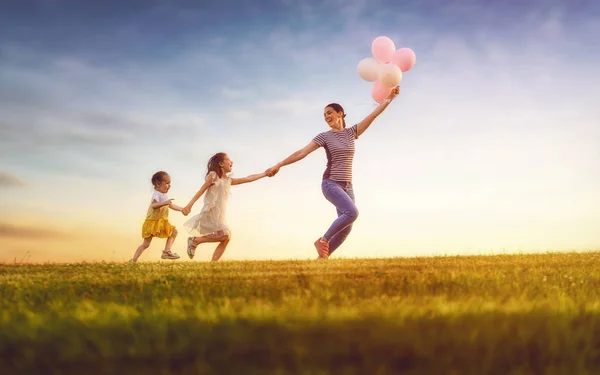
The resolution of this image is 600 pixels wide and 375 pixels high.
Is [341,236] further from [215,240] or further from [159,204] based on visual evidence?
[159,204]

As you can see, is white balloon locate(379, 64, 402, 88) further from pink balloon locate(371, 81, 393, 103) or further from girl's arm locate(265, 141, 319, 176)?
girl's arm locate(265, 141, 319, 176)

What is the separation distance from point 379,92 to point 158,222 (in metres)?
5.79

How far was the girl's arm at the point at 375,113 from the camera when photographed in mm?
11977

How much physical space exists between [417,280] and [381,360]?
3009 mm

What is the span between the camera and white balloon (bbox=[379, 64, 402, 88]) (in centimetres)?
1187

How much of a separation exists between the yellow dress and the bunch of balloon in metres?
5.33

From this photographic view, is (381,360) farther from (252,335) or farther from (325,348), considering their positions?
(252,335)

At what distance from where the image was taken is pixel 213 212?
1310 centimetres

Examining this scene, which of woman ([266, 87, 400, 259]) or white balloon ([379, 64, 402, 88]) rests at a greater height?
white balloon ([379, 64, 402, 88])

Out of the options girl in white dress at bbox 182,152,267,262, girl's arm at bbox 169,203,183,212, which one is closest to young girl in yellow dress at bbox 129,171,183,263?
girl's arm at bbox 169,203,183,212

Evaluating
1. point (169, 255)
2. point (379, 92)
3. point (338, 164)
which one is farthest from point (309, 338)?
point (169, 255)

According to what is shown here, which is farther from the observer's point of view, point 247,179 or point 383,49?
point 247,179

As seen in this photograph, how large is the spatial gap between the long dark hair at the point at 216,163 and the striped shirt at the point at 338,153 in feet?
7.07

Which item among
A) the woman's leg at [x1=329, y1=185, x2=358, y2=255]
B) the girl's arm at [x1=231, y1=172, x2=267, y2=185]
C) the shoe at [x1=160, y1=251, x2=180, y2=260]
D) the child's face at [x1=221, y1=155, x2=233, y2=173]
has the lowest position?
the shoe at [x1=160, y1=251, x2=180, y2=260]
